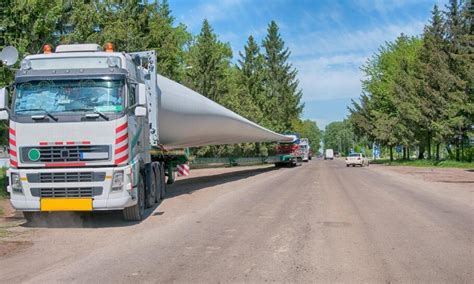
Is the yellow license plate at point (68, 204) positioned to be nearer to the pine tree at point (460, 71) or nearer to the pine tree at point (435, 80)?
the pine tree at point (460, 71)

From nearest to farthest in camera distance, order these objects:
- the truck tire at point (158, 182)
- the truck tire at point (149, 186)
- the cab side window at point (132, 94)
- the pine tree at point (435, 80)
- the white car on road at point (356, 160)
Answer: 1. the cab side window at point (132, 94)
2. the truck tire at point (149, 186)
3. the truck tire at point (158, 182)
4. the pine tree at point (435, 80)
5. the white car on road at point (356, 160)

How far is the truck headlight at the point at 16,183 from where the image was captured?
34.0ft

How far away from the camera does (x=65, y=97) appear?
1047 centimetres

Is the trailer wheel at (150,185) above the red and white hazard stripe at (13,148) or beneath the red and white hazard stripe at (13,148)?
beneath

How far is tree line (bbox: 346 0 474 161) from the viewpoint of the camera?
40.9 meters

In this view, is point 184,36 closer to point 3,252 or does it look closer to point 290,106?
point 290,106

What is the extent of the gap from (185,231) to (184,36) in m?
60.5

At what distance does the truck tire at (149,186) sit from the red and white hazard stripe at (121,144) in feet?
8.46

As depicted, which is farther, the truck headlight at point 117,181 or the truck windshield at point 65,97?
the truck windshield at point 65,97

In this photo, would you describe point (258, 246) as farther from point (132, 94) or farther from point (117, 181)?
point (132, 94)

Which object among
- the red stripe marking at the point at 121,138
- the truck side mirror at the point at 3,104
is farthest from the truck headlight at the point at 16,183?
the red stripe marking at the point at 121,138

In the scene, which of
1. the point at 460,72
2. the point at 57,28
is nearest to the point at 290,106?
the point at 460,72

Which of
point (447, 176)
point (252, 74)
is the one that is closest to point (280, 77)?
point (252, 74)

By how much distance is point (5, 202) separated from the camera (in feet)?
50.1
